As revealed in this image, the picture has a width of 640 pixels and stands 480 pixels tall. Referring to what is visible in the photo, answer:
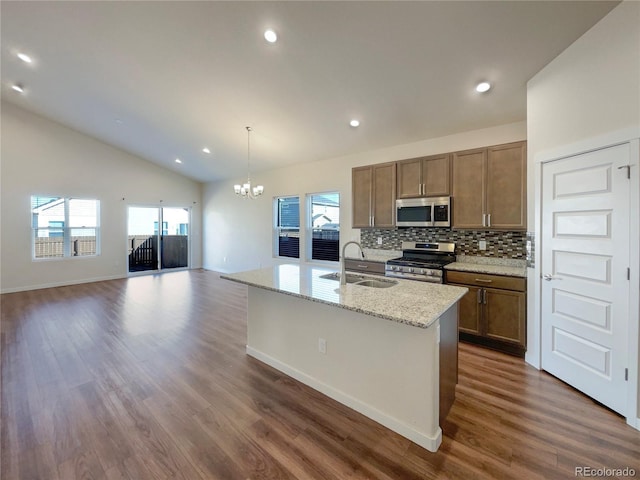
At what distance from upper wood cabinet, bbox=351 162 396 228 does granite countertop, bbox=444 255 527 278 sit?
1086 millimetres

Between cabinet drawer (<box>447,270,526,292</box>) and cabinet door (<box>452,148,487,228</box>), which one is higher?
cabinet door (<box>452,148,487,228</box>)

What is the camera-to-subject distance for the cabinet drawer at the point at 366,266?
13.4ft

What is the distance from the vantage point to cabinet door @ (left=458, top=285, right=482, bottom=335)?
3133 millimetres

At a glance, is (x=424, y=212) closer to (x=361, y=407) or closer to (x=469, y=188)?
(x=469, y=188)

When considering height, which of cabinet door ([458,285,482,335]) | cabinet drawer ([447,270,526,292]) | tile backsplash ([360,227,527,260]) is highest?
tile backsplash ([360,227,527,260])

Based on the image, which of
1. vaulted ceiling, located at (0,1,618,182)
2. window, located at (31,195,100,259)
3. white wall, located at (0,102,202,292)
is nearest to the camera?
vaulted ceiling, located at (0,1,618,182)

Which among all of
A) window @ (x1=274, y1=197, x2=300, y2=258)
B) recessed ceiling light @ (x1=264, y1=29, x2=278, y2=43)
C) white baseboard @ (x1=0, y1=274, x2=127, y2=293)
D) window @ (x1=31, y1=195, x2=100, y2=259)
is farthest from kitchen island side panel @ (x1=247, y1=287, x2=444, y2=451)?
window @ (x1=31, y1=195, x2=100, y2=259)

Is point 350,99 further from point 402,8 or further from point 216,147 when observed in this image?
point 216,147

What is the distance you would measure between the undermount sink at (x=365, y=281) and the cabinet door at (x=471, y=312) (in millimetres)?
1289

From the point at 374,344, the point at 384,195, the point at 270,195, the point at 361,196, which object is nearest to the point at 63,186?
the point at 270,195

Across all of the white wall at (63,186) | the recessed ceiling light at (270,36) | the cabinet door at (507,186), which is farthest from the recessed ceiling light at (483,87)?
the white wall at (63,186)

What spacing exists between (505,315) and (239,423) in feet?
9.32

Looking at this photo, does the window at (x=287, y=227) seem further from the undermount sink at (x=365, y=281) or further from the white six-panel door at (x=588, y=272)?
the white six-panel door at (x=588, y=272)

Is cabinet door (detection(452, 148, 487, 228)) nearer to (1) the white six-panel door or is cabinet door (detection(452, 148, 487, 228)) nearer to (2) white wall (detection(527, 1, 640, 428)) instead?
(2) white wall (detection(527, 1, 640, 428))
